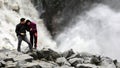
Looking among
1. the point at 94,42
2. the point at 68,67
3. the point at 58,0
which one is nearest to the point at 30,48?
the point at 68,67

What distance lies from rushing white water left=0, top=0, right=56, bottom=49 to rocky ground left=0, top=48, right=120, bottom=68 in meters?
10.0

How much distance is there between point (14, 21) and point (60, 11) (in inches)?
239

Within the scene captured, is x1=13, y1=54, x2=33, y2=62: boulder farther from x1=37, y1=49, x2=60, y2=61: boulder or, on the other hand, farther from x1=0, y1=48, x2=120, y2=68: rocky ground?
x1=37, y1=49, x2=60, y2=61: boulder

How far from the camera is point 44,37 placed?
3603cm

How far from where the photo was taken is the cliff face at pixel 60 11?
3766cm

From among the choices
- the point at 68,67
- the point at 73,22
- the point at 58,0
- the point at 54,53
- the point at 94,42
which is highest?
the point at 58,0

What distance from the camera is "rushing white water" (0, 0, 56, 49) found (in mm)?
30578

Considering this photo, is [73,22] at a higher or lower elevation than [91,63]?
higher

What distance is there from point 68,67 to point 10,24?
53.8 ft

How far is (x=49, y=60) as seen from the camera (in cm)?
1873

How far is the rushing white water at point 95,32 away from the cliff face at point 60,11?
25.2 inches

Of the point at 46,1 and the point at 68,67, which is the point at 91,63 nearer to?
the point at 68,67

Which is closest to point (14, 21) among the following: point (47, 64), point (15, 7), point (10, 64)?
point (15, 7)

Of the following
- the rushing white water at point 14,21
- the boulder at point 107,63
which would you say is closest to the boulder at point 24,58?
the boulder at point 107,63
